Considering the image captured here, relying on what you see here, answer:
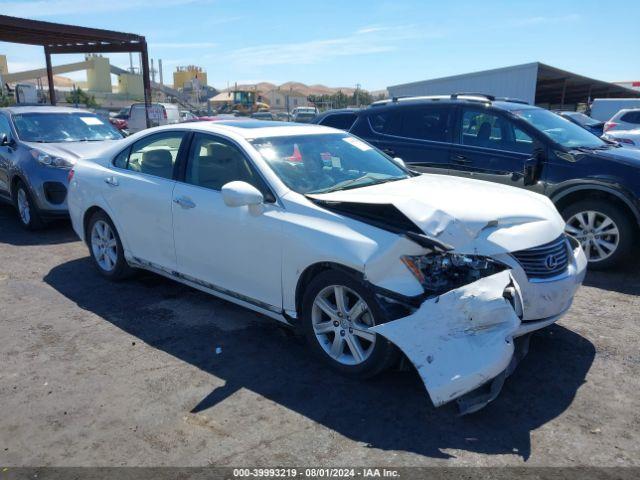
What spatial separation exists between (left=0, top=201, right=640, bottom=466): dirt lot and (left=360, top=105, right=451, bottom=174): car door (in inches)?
117

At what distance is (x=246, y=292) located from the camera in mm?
4078

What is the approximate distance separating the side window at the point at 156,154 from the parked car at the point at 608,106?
26.5 meters

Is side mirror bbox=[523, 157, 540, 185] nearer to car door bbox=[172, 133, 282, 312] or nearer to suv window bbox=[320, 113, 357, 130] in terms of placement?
suv window bbox=[320, 113, 357, 130]

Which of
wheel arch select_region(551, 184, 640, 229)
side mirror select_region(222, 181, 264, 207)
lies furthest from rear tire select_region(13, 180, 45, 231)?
wheel arch select_region(551, 184, 640, 229)

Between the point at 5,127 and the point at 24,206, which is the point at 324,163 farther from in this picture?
the point at 5,127

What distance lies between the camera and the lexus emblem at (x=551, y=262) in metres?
3.58

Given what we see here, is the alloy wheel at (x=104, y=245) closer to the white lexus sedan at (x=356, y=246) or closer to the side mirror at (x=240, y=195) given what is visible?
the white lexus sedan at (x=356, y=246)

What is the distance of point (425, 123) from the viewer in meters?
7.30

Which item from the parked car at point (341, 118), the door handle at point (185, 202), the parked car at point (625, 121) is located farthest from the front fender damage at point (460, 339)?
the parked car at point (625, 121)

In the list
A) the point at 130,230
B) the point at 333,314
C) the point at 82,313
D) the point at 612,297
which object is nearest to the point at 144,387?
the point at 333,314

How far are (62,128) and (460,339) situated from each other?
782 centimetres

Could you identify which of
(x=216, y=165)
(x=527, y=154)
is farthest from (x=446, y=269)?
(x=527, y=154)

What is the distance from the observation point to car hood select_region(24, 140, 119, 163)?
755 cm

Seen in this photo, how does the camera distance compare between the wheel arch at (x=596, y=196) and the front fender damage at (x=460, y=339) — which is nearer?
the front fender damage at (x=460, y=339)
